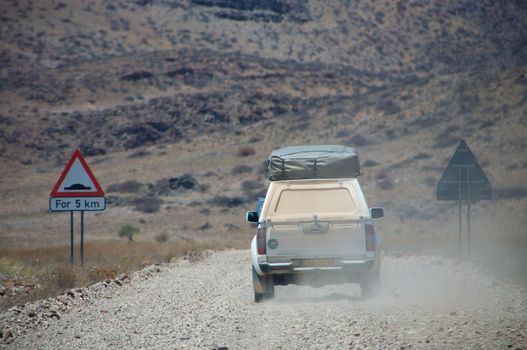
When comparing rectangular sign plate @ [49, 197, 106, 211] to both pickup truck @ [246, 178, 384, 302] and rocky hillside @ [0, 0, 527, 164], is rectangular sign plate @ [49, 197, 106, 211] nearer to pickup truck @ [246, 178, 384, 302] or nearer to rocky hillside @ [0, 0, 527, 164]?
pickup truck @ [246, 178, 384, 302]

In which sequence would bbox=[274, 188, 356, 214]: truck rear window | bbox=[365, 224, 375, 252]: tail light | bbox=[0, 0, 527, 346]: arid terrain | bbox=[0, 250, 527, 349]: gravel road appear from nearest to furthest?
bbox=[0, 250, 527, 349]: gravel road, bbox=[365, 224, 375, 252]: tail light, bbox=[274, 188, 356, 214]: truck rear window, bbox=[0, 0, 527, 346]: arid terrain

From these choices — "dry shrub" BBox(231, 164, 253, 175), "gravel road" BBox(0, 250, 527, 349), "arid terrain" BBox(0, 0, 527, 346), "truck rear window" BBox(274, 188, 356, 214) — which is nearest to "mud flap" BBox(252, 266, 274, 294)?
"gravel road" BBox(0, 250, 527, 349)

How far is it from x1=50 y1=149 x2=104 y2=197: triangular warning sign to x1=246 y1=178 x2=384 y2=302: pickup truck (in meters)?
5.30

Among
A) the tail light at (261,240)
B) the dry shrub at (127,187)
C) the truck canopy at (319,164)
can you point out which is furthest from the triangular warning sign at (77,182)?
the dry shrub at (127,187)

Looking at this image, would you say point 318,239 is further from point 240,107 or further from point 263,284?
point 240,107

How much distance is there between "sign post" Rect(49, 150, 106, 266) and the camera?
720 inches

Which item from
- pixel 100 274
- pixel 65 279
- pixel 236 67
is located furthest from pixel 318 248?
pixel 236 67

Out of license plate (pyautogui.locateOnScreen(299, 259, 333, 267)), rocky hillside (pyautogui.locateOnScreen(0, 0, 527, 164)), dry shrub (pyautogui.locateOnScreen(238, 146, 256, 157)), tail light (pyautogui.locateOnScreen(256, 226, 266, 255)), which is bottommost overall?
license plate (pyautogui.locateOnScreen(299, 259, 333, 267))

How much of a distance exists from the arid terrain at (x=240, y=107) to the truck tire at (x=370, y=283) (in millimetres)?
12567

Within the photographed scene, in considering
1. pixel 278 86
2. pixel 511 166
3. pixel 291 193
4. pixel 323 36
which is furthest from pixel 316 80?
pixel 291 193

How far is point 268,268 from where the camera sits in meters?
14.1

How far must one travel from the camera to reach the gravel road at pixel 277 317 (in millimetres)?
10023

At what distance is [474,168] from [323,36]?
70.3 metres

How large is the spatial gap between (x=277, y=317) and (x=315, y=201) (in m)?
2.80
